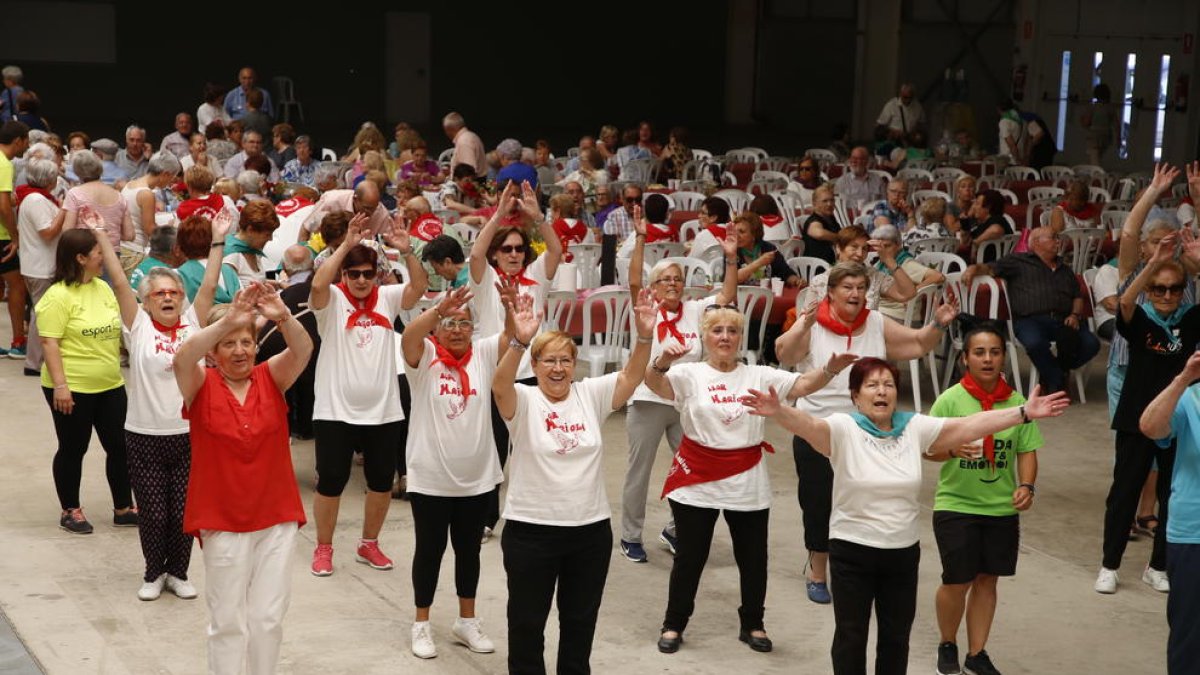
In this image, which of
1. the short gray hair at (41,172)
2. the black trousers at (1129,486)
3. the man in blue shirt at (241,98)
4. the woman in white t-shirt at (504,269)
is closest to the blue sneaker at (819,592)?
the black trousers at (1129,486)

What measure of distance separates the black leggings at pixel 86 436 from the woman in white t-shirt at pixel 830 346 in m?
3.11

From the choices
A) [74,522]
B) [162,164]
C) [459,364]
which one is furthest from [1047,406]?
[162,164]

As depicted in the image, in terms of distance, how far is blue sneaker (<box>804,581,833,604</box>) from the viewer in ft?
22.2

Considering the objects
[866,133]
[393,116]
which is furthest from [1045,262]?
[393,116]

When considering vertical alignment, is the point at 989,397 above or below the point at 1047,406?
below

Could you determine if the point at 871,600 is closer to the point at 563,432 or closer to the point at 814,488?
the point at 563,432

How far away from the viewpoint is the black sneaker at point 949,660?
5.95m

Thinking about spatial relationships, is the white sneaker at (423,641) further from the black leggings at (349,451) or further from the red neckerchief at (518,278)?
the red neckerchief at (518,278)

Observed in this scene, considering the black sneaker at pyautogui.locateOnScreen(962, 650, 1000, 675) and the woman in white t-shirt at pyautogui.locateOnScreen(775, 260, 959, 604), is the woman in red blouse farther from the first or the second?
the black sneaker at pyautogui.locateOnScreen(962, 650, 1000, 675)

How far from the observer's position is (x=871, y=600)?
17.4 ft

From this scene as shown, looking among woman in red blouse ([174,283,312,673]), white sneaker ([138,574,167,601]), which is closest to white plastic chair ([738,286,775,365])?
Result: white sneaker ([138,574,167,601])

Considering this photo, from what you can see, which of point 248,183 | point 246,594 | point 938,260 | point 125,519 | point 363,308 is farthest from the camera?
point 938,260

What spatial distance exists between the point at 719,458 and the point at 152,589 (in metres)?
2.53

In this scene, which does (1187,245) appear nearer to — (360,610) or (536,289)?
(536,289)
